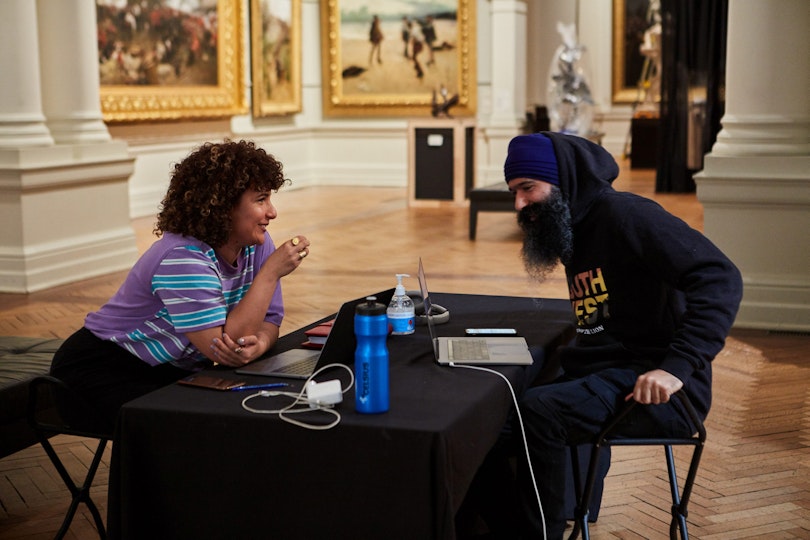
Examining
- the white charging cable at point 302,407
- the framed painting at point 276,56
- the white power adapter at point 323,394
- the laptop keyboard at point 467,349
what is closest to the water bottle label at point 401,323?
the laptop keyboard at point 467,349

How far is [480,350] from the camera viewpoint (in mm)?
2842

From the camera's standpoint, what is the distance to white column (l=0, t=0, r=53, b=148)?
743cm

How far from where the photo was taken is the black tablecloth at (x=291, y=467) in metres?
2.18

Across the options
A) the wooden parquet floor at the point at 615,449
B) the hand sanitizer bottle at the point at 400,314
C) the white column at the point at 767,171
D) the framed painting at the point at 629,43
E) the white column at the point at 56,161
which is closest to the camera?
the hand sanitizer bottle at the point at 400,314

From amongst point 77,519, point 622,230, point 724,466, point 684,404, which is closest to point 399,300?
point 622,230

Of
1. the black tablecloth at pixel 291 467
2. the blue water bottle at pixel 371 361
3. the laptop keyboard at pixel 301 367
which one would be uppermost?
the blue water bottle at pixel 371 361

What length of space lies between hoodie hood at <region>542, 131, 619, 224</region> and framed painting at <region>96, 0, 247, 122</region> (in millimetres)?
8726

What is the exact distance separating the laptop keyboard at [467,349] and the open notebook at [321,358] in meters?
0.27

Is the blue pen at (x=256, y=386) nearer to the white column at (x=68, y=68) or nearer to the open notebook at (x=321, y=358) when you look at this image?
the open notebook at (x=321, y=358)

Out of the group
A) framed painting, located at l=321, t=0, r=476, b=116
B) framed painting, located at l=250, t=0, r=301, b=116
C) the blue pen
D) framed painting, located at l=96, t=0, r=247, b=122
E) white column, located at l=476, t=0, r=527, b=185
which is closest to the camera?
the blue pen

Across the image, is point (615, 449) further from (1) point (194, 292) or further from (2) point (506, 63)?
(2) point (506, 63)

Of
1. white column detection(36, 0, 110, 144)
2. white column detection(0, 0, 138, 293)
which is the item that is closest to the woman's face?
white column detection(0, 0, 138, 293)

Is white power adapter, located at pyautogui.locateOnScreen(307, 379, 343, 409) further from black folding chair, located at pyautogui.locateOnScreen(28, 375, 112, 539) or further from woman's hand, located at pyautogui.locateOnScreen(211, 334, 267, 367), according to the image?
black folding chair, located at pyautogui.locateOnScreen(28, 375, 112, 539)

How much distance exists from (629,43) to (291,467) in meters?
18.7
